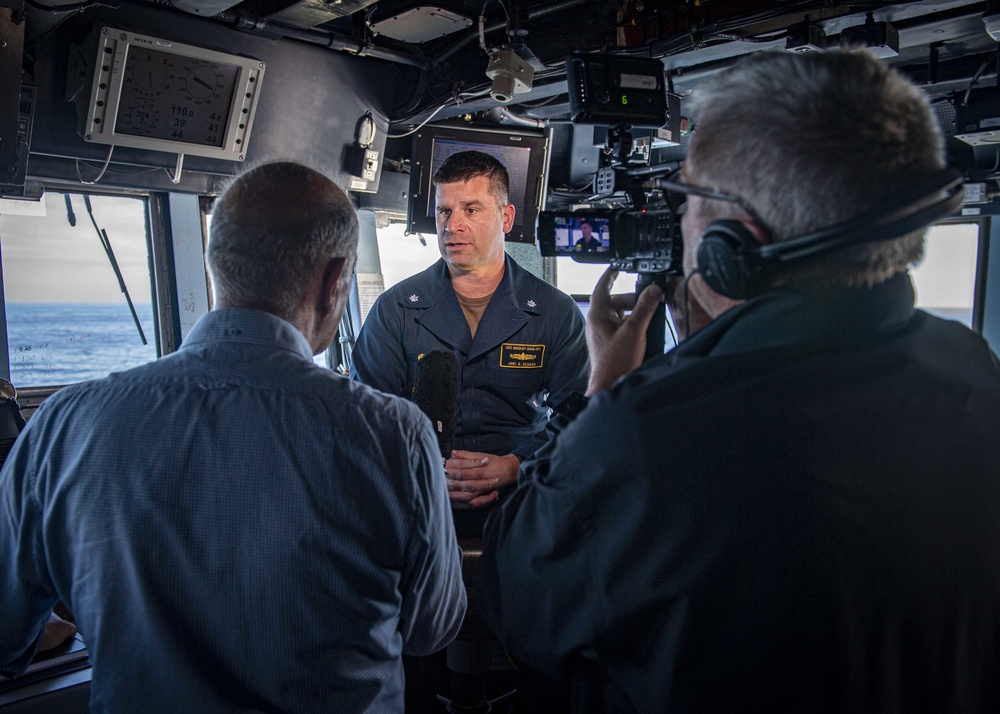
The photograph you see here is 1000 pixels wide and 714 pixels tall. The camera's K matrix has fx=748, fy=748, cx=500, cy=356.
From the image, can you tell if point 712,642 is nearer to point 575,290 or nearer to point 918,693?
point 918,693

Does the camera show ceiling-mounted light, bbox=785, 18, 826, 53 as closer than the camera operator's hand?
No

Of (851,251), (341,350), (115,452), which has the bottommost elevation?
(341,350)

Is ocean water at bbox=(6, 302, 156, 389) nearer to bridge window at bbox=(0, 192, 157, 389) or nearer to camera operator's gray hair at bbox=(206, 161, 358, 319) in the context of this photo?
bridge window at bbox=(0, 192, 157, 389)

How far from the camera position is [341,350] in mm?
4184

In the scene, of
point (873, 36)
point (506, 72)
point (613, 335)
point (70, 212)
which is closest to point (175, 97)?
point (70, 212)

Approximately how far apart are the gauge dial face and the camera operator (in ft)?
8.86

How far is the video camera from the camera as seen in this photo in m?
1.21

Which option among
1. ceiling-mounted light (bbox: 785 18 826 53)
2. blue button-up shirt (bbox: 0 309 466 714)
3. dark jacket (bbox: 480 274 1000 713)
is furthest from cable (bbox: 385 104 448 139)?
dark jacket (bbox: 480 274 1000 713)

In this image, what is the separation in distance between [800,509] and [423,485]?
0.52m

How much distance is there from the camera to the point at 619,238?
1.31 metres

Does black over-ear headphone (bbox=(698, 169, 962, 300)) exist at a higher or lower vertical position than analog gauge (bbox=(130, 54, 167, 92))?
lower

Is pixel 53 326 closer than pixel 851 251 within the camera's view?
No

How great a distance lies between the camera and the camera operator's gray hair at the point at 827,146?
0.79m

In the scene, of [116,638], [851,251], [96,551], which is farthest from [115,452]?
[851,251]
